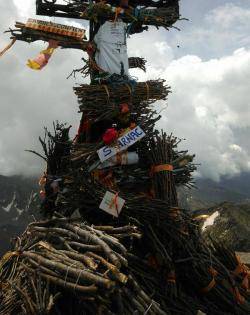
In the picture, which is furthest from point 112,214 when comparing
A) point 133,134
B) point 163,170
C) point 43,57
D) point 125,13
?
point 125,13

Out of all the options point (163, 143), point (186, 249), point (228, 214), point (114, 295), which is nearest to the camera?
point (114, 295)

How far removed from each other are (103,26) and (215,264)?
559cm

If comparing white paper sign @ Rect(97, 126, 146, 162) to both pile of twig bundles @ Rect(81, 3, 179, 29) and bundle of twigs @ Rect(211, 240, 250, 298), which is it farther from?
pile of twig bundles @ Rect(81, 3, 179, 29)

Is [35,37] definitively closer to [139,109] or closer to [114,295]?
[139,109]

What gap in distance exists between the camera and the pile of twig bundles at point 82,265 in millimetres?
5512

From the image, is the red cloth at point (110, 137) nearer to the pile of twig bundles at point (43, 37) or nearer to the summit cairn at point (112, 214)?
the summit cairn at point (112, 214)

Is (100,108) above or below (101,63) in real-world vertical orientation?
below

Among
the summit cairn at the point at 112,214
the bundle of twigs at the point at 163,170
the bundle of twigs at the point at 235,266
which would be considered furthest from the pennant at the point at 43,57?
the bundle of twigs at the point at 235,266

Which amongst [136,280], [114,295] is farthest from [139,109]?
[114,295]

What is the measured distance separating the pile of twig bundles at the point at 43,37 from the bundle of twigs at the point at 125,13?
2.10 feet

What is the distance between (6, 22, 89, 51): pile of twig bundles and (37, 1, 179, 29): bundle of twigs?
0.64 metres

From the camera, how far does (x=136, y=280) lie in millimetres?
6590

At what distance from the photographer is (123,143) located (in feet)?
26.3

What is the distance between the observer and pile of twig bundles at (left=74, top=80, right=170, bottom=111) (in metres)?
8.21
